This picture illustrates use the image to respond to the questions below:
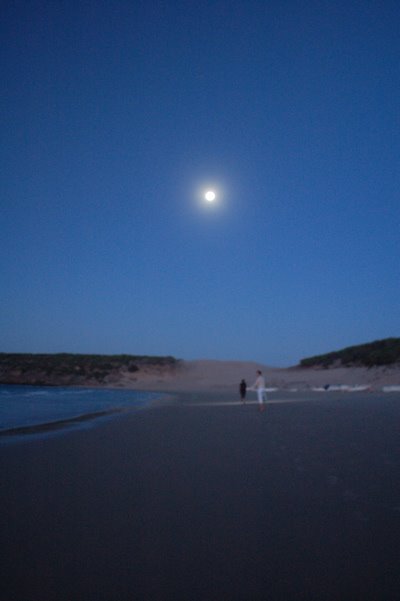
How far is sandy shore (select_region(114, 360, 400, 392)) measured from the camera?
3679 centimetres

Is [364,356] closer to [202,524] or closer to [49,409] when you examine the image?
[49,409]

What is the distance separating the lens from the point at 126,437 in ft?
27.4

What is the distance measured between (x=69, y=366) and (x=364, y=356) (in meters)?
49.4

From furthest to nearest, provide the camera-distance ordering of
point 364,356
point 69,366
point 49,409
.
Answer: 1. point 69,366
2. point 364,356
3. point 49,409

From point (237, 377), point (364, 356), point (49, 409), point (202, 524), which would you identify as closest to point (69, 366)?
point (237, 377)

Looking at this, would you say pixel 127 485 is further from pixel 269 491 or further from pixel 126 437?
pixel 126 437

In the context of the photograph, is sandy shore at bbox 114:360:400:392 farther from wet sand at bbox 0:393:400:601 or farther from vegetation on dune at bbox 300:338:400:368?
wet sand at bbox 0:393:400:601

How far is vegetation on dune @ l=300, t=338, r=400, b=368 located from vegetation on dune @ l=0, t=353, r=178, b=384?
29.0 m

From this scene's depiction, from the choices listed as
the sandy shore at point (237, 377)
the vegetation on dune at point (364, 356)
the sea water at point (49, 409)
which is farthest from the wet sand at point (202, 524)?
the vegetation on dune at point (364, 356)

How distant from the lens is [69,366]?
222 feet

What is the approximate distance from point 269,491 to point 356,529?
47.2 inches

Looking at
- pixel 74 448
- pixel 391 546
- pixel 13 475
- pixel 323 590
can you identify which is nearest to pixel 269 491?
pixel 391 546

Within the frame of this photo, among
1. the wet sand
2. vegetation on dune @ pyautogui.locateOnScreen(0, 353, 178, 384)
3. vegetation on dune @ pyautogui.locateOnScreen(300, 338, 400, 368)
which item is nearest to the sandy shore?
vegetation on dune @ pyautogui.locateOnScreen(300, 338, 400, 368)

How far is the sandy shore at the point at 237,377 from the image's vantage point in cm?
3679
